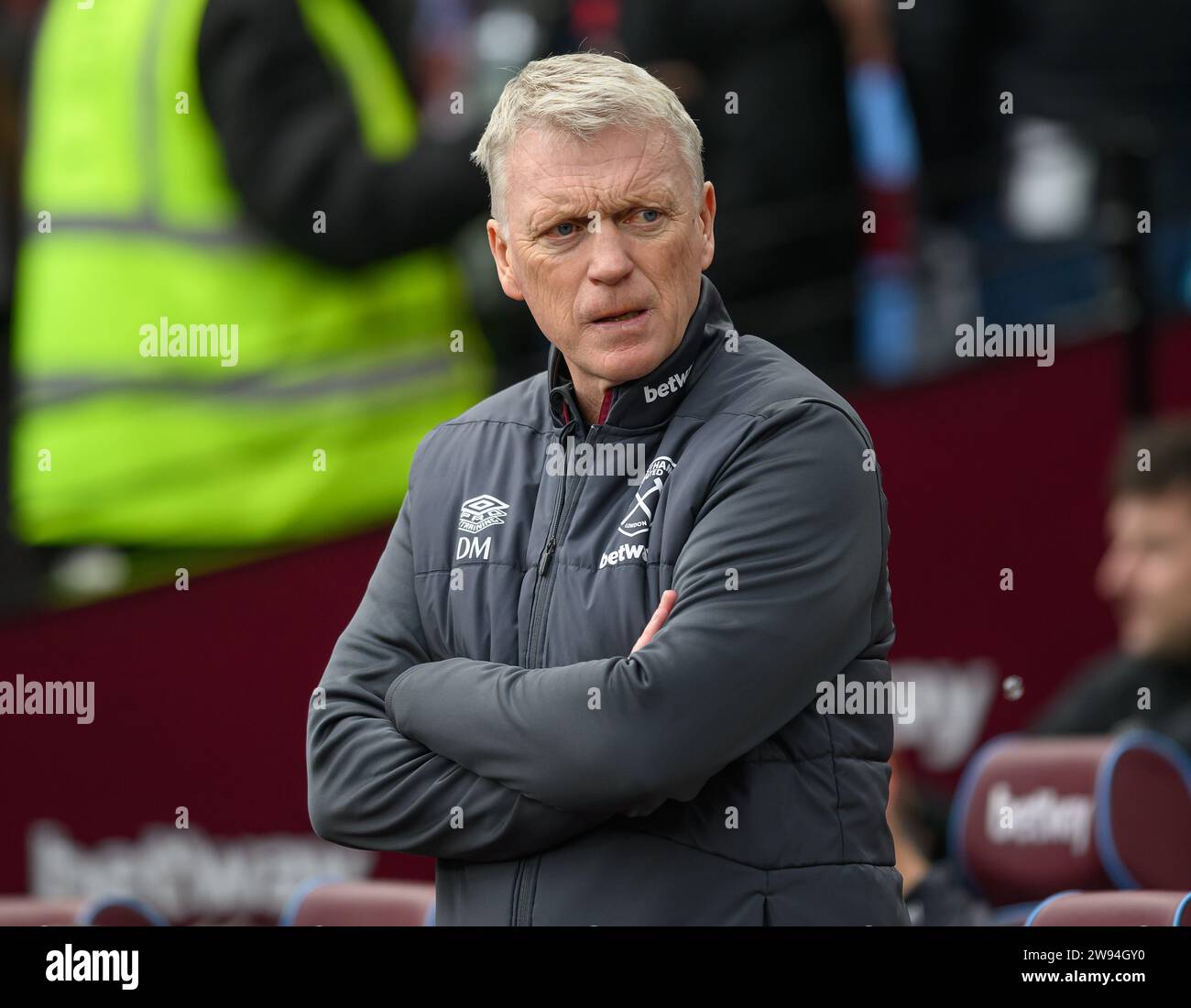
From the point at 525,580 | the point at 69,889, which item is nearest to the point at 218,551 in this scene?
the point at 69,889

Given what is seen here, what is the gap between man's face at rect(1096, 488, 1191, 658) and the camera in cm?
459

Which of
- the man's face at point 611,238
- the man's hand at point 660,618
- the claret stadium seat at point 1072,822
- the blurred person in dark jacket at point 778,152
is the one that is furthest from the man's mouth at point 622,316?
the blurred person in dark jacket at point 778,152

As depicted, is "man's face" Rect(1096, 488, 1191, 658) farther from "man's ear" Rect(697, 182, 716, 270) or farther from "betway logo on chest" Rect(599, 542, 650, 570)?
"betway logo on chest" Rect(599, 542, 650, 570)

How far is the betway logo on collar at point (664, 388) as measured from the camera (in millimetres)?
2455

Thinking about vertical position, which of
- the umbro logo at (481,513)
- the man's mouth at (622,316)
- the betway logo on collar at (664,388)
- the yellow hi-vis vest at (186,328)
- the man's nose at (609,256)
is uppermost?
the yellow hi-vis vest at (186,328)

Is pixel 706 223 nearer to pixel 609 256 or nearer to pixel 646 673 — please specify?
pixel 609 256

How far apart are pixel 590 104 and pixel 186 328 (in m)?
2.18

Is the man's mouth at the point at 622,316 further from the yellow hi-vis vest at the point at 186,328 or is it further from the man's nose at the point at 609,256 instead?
the yellow hi-vis vest at the point at 186,328

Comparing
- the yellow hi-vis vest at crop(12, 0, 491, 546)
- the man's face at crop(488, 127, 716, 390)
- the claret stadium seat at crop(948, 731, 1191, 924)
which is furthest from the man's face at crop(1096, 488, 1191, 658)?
the man's face at crop(488, 127, 716, 390)

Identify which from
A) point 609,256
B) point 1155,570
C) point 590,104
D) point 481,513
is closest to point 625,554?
point 481,513

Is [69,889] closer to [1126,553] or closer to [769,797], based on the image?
[1126,553]

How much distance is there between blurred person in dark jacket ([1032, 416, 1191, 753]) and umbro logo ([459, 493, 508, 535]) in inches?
93.9

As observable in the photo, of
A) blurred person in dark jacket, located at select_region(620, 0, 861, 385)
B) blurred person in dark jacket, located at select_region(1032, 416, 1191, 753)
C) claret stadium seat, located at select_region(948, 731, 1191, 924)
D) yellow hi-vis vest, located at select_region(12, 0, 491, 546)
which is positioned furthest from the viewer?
blurred person in dark jacket, located at select_region(620, 0, 861, 385)

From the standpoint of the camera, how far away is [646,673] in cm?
227
